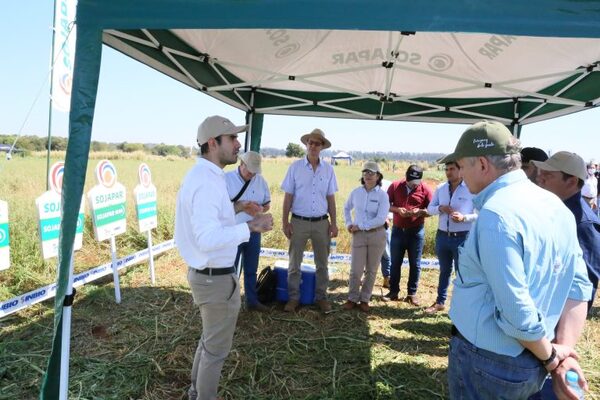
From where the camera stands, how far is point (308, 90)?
536 cm

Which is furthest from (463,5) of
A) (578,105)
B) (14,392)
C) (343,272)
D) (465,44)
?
(343,272)

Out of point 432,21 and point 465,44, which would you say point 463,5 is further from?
point 465,44

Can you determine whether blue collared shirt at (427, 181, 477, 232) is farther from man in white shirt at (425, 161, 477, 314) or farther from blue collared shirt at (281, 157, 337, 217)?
blue collared shirt at (281, 157, 337, 217)

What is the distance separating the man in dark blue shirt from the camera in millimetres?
2023

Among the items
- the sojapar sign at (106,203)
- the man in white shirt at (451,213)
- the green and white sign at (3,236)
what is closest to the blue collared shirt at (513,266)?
the man in white shirt at (451,213)

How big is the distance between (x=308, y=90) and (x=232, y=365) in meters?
3.67

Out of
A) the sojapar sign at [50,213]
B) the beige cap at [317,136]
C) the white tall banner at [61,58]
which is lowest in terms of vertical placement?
the sojapar sign at [50,213]

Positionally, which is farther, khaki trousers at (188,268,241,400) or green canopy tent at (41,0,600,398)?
khaki trousers at (188,268,241,400)

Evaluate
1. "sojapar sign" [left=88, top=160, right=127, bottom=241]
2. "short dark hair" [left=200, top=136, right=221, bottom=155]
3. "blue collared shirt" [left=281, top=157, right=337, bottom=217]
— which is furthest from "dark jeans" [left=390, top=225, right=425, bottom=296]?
"sojapar sign" [left=88, top=160, right=127, bottom=241]

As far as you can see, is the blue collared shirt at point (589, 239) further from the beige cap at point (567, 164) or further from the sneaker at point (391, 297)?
the sneaker at point (391, 297)

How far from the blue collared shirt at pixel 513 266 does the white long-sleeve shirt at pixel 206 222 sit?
4.11 ft

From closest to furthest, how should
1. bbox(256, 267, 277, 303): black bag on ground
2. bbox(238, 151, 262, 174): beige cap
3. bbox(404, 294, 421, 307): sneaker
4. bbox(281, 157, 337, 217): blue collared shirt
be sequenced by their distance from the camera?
1. bbox(238, 151, 262, 174): beige cap
2. bbox(281, 157, 337, 217): blue collared shirt
3. bbox(256, 267, 277, 303): black bag on ground
4. bbox(404, 294, 421, 307): sneaker

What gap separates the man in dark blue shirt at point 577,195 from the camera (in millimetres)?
2023

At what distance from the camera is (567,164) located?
2.09m
